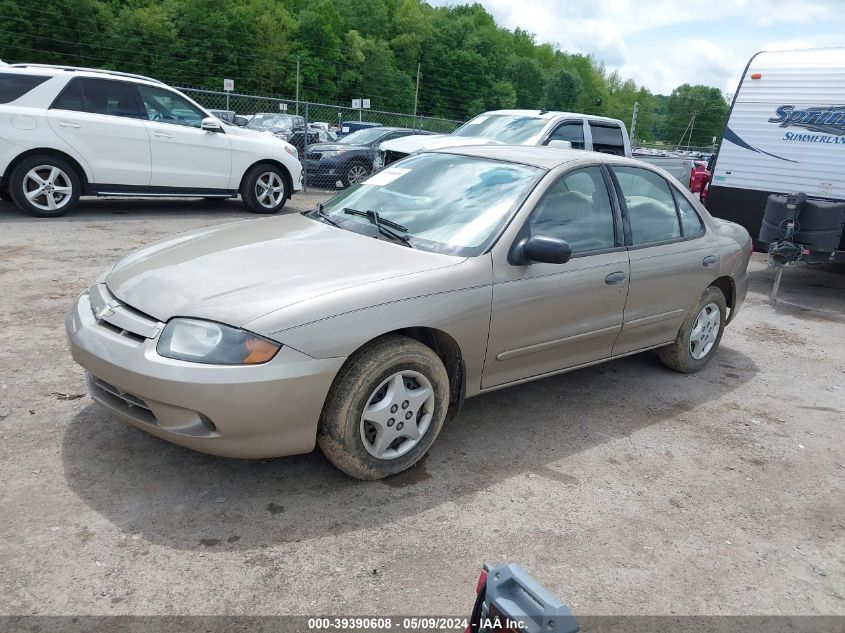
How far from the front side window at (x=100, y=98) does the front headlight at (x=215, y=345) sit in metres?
7.14

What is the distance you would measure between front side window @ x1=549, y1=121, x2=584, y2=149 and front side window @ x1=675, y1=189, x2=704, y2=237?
5029mm

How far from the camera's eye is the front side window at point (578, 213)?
396 centimetres

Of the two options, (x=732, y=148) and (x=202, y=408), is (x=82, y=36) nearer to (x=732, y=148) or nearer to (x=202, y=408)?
(x=732, y=148)

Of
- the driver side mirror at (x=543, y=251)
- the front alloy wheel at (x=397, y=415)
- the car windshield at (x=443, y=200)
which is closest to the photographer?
the front alloy wheel at (x=397, y=415)

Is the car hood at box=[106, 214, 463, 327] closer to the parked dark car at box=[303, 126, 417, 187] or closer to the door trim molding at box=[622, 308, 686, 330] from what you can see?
the door trim molding at box=[622, 308, 686, 330]

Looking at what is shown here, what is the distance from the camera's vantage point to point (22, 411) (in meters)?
3.73

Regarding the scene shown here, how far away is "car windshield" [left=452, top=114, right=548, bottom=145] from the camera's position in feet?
32.4

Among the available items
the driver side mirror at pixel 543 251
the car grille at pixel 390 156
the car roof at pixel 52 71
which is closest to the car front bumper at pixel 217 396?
the driver side mirror at pixel 543 251

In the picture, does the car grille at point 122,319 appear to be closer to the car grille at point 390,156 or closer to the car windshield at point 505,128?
the car windshield at point 505,128

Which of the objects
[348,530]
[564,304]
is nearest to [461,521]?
[348,530]

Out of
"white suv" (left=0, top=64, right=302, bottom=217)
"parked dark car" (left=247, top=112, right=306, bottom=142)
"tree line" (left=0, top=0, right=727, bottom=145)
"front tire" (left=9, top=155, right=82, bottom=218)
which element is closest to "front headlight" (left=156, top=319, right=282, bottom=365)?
"white suv" (left=0, top=64, right=302, bottom=217)

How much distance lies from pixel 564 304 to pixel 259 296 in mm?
1773

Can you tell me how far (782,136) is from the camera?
28.1ft

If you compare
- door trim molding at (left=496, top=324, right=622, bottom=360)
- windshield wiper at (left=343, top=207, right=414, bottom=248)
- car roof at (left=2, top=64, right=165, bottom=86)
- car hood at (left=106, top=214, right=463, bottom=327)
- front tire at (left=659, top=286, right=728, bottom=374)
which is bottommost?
front tire at (left=659, top=286, right=728, bottom=374)
